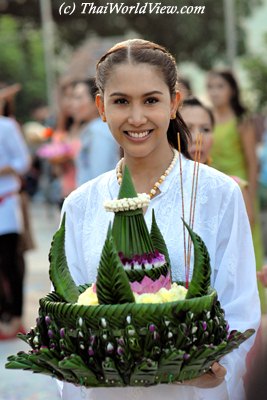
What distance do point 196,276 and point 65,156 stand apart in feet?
25.2

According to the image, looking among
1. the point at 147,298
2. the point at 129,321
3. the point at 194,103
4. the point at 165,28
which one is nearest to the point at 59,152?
the point at 194,103

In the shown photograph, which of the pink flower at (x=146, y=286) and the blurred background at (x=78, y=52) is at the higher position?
the blurred background at (x=78, y=52)

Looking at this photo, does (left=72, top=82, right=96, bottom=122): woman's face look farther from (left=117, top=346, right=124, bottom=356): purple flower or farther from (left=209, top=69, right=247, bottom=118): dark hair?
(left=117, top=346, right=124, bottom=356): purple flower

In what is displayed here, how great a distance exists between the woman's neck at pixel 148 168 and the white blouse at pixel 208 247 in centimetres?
4

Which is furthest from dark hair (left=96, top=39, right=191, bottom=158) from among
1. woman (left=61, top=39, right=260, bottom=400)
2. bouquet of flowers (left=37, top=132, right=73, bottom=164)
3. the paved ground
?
bouquet of flowers (left=37, top=132, right=73, bottom=164)

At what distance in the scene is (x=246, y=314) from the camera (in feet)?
12.6

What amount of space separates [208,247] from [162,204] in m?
0.21

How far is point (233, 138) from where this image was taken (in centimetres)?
860

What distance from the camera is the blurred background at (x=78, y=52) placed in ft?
74.0

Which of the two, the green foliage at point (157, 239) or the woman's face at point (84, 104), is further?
the woman's face at point (84, 104)

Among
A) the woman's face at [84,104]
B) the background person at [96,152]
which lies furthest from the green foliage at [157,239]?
the woman's face at [84,104]

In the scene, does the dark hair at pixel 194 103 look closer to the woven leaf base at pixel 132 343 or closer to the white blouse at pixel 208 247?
the white blouse at pixel 208 247

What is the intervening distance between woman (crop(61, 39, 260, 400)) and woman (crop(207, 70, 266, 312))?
4001 mm

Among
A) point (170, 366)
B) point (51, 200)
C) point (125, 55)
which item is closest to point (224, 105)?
point (125, 55)
